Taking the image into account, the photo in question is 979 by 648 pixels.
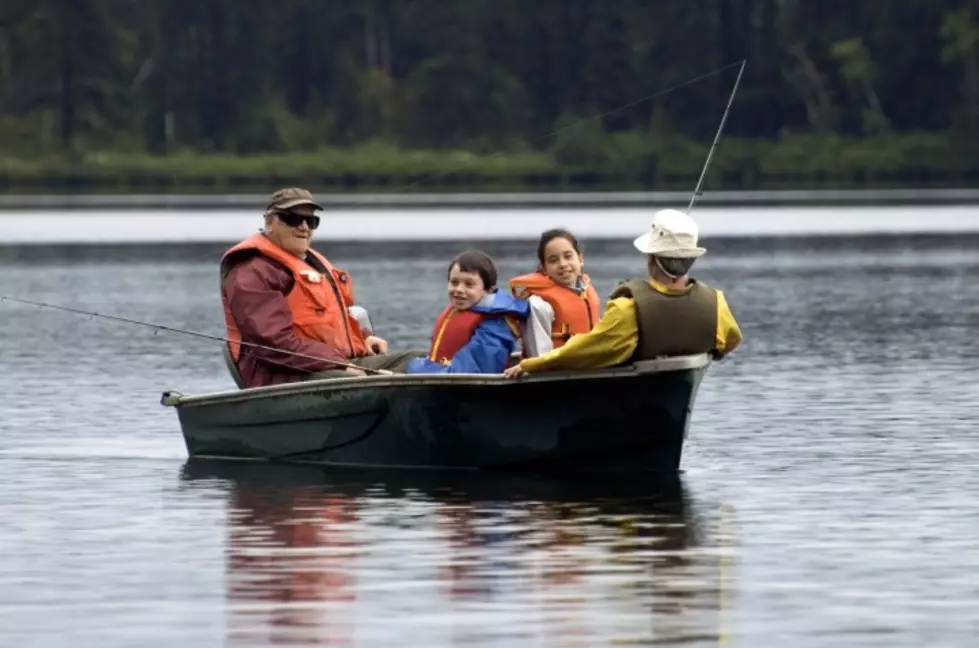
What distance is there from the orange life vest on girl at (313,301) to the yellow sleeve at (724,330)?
6.64 ft

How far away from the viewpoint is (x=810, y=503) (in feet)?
48.0

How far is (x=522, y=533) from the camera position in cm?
1351

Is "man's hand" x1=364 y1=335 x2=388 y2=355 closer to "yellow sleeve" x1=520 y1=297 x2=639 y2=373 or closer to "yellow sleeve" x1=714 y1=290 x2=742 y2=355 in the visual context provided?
"yellow sleeve" x1=520 y1=297 x2=639 y2=373

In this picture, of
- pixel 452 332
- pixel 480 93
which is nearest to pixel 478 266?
pixel 452 332

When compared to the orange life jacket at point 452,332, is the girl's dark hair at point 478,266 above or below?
above

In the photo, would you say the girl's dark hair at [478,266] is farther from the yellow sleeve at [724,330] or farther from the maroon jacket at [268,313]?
the yellow sleeve at [724,330]

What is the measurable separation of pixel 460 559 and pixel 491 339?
2869 mm

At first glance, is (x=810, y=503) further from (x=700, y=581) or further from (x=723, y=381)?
(x=723, y=381)

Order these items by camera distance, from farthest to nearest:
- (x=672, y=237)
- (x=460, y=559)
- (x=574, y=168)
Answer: (x=574, y=168) → (x=672, y=237) → (x=460, y=559)

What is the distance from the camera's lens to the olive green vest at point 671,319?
1473 cm

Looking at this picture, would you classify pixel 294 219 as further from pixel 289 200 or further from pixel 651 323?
pixel 651 323

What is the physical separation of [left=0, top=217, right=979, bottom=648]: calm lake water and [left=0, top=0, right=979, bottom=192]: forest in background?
258 ft

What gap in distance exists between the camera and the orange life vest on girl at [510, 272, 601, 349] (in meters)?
15.6

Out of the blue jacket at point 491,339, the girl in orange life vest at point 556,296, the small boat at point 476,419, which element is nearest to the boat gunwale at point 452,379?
the small boat at point 476,419
